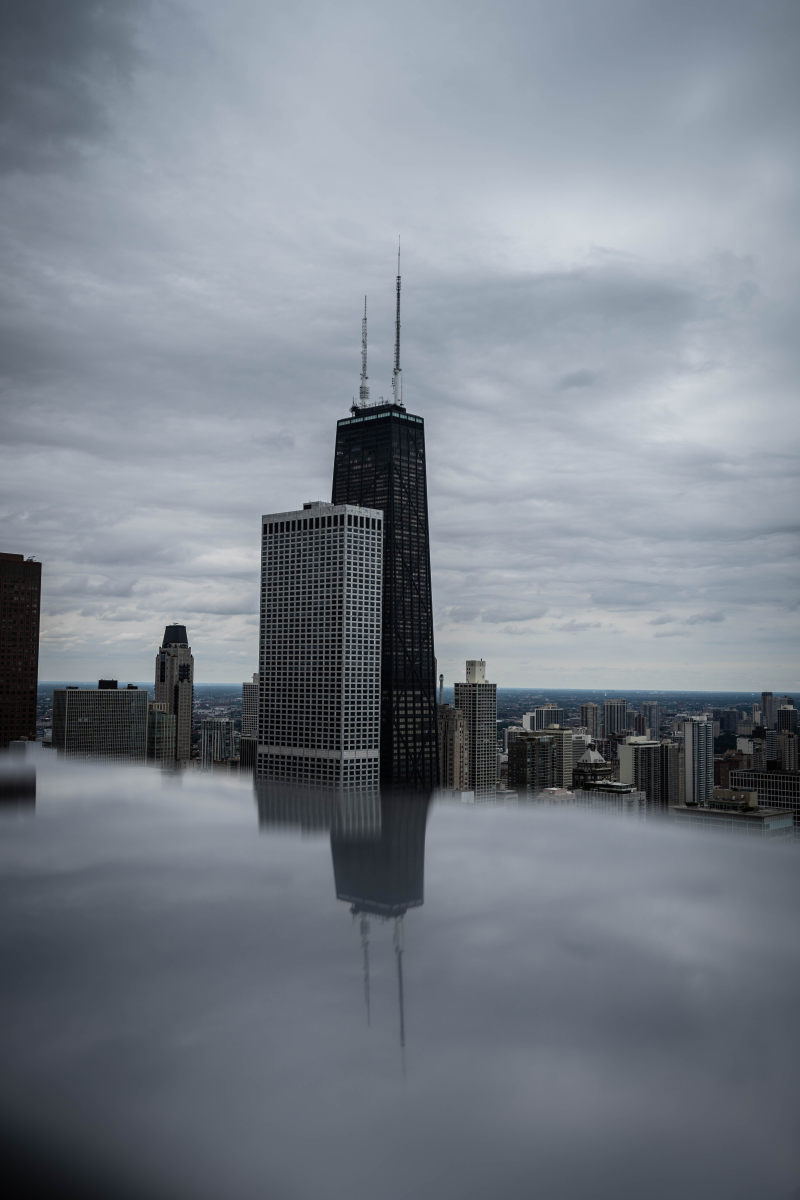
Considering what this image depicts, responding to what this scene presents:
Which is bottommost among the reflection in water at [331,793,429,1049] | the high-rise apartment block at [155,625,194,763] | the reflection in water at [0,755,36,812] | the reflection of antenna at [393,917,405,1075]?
the reflection in water at [331,793,429,1049]

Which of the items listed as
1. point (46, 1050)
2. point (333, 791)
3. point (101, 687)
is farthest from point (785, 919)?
point (101, 687)

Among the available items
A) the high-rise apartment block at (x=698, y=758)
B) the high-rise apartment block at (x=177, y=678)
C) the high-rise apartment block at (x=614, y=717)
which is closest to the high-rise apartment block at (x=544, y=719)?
the high-rise apartment block at (x=614, y=717)

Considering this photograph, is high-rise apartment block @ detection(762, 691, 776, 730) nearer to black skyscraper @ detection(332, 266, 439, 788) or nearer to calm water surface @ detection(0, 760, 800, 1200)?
black skyscraper @ detection(332, 266, 439, 788)

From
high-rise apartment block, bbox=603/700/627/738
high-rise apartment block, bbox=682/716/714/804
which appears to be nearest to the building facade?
high-rise apartment block, bbox=682/716/714/804

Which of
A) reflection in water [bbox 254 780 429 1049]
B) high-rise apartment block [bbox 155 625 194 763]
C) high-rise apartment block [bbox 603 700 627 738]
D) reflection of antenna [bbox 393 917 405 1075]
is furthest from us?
high-rise apartment block [bbox 603 700 627 738]

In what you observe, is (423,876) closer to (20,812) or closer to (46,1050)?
(46,1050)

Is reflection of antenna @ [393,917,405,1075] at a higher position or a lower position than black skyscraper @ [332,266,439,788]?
lower
